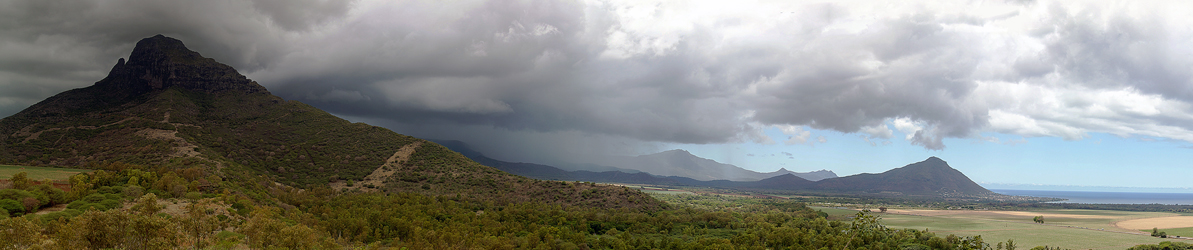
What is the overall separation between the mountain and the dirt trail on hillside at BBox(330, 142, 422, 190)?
0.25 meters

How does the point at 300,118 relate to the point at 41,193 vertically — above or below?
above

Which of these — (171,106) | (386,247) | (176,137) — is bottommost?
(386,247)

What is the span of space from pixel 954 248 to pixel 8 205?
12004 centimetres

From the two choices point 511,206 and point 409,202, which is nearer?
point 409,202

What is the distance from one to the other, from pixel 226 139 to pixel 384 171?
35.0 meters

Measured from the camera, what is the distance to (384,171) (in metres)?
115

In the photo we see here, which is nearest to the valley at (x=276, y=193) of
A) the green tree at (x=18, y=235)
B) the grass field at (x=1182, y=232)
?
the green tree at (x=18, y=235)

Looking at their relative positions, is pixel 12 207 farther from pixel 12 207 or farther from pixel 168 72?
pixel 168 72

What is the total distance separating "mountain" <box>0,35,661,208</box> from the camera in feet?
289

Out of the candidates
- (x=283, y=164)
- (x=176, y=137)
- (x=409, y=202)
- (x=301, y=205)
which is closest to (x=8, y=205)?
(x=301, y=205)

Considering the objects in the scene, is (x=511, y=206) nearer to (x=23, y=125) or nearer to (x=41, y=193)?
(x=41, y=193)

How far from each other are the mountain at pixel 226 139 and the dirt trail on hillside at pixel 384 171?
254 millimetres

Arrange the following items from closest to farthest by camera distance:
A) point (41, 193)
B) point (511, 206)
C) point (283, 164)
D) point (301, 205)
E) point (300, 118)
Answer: point (41, 193) → point (301, 205) → point (511, 206) → point (283, 164) → point (300, 118)

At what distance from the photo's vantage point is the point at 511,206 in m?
93.4
